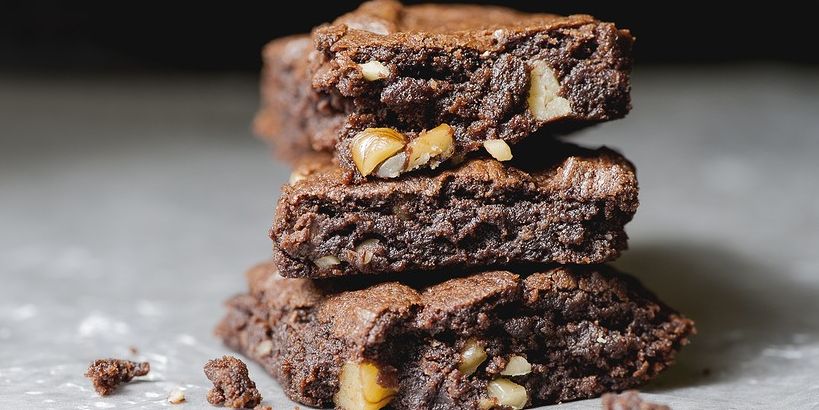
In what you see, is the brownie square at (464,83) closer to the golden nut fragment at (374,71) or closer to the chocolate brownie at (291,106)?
the golden nut fragment at (374,71)

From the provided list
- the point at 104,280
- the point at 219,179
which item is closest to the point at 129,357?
the point at 104,280

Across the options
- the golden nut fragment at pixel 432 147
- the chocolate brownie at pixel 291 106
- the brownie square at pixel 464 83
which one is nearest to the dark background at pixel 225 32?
the chocolate brownie at pixel 291 106

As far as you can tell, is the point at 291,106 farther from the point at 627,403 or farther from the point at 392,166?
the point at 627,403

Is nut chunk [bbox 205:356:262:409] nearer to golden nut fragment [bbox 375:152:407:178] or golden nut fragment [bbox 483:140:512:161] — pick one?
golden nut fragment [bbox 375:152:407:178]

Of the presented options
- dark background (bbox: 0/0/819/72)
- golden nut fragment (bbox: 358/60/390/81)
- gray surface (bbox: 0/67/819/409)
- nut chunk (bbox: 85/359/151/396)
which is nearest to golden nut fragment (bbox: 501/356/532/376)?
gray surface (bbox: 0/67/819/409)

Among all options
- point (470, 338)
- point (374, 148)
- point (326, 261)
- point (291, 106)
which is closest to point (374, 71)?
point (374, 148)

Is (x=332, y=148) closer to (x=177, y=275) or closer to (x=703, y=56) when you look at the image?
(x=177, y=275)
